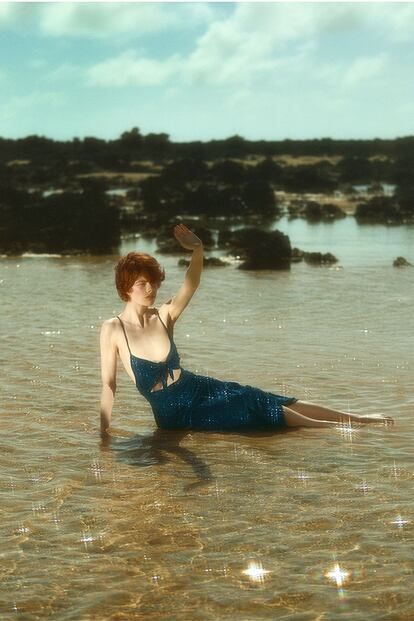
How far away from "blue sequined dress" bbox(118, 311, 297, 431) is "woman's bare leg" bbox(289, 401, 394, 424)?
Result: 0.14 m

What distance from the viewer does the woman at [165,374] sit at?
6.31 meters

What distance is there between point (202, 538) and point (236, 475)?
105cm

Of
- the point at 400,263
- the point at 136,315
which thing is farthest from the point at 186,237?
the point at 400,263

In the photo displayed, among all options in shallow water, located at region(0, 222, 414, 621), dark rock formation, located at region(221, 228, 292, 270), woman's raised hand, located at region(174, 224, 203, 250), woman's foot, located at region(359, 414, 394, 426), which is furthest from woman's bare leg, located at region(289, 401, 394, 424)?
dark rock formation, located at region(221, 228, 292, 270)

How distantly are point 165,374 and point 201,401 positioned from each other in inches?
13.1

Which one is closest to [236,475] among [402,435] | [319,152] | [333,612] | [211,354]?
[402,435]

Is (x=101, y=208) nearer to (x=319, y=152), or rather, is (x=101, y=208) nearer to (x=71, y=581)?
(x=71, y=581)

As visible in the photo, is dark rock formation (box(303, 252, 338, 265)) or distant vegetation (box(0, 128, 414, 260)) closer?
dark rock formation (box(303, 252, 338, 265))

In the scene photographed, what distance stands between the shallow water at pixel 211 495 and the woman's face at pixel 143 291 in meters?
0.89

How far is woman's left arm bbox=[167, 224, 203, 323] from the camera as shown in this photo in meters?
6.07

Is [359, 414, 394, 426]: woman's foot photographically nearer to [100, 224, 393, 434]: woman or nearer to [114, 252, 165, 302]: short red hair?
[100, 224, 393, 434]: woman

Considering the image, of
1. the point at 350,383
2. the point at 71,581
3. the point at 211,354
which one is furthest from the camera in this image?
the point at 211,354

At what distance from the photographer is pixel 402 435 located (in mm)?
6422

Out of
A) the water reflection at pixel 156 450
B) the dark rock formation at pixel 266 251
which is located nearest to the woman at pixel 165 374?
the water reflection at pixel 156 450
